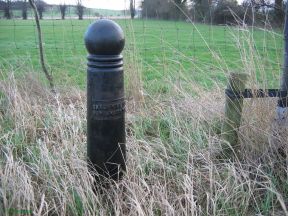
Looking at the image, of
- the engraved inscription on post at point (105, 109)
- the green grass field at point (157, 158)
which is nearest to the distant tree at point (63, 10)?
the green grass field at point (157, 158)

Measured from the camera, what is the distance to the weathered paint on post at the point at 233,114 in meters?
2.74

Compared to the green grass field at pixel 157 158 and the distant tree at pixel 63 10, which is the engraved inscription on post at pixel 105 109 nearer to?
the green grass field at pixel 157 158

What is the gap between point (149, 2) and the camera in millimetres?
7637

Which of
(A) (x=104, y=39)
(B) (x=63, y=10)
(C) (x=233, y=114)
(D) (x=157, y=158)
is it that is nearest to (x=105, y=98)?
(A) (x=104, y=39)

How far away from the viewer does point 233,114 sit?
9.19ft

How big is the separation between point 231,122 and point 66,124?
4.86ft

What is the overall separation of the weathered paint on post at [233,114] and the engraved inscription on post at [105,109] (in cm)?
101

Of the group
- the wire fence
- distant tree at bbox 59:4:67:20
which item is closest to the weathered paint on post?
the wire fence

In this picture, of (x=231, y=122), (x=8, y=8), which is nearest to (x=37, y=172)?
(x=231, y=122)

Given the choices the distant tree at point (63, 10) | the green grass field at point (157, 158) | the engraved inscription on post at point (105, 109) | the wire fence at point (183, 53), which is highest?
the distant tree at point (63, 10)

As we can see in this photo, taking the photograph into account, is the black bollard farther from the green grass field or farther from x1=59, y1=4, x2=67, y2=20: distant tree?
x1=59, y1=4, x2=67, y2=20: distant tree

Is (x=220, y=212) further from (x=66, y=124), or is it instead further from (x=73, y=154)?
(x=66, y=124)

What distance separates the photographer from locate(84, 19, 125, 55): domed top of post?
6.72 ft

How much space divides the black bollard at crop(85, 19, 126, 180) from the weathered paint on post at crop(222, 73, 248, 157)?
3.13 feet
